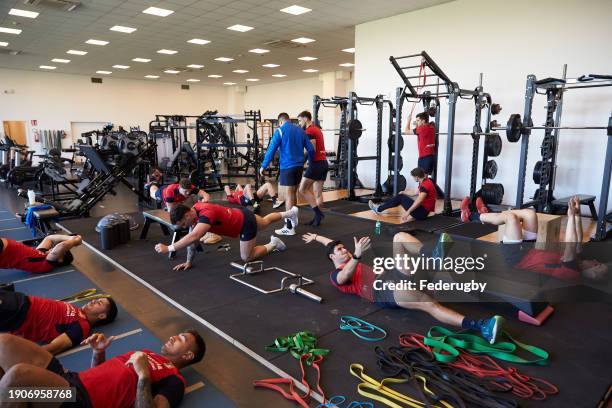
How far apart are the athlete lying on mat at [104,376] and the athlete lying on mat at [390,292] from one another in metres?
1.30

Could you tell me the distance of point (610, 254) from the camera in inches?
147

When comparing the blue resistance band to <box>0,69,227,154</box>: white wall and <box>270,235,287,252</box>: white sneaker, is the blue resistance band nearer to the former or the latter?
<box>270,235,287,252</box>: white sneaker

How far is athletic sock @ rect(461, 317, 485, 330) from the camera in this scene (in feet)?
7.49

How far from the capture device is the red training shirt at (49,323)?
2.13 meters

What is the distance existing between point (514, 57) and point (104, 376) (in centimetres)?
662

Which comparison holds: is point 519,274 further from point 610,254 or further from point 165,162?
point 165,162

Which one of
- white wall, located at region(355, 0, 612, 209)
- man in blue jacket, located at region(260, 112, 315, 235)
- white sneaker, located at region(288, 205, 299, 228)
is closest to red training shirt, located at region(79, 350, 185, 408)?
white sneaker, located at region(288, 205, 299, 228)

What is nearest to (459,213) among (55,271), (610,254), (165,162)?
(610,254)

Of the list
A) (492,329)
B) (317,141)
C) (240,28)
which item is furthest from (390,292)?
(240,28)

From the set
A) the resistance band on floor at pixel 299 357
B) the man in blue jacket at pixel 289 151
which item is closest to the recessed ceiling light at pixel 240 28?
the man in blue jacket at pixel 289 151

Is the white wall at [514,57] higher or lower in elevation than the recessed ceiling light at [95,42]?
lower

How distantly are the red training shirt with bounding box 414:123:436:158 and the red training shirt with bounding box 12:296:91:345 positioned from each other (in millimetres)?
4856

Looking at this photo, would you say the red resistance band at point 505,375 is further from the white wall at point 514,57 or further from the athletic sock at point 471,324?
the white wall at point 514,57

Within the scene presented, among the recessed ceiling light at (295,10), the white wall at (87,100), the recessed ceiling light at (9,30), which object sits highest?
the recessed ceiling light at (9,30)
